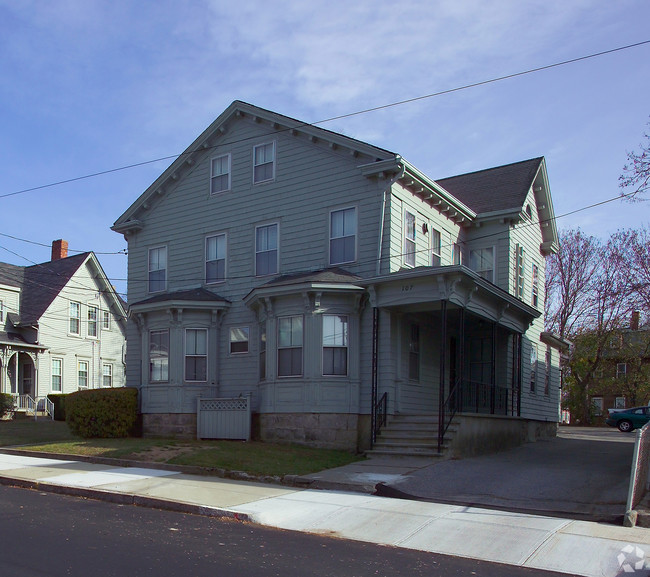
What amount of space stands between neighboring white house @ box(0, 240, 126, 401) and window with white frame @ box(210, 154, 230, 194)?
58.1 ft

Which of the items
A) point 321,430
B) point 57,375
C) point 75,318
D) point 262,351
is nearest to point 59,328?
point 75,318

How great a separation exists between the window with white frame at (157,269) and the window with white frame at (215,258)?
1.91 meters

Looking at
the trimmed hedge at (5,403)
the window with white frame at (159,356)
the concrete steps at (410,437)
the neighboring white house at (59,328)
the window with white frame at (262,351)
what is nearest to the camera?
the concrete steps at (410,437)

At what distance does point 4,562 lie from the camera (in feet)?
22.8

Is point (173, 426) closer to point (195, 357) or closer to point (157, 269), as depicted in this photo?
point (195, 357)

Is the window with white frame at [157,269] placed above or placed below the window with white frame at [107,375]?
above

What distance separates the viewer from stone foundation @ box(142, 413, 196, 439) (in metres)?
20.9

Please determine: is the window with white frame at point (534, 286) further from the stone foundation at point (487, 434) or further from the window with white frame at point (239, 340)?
the window with white frame at point (239, 340)

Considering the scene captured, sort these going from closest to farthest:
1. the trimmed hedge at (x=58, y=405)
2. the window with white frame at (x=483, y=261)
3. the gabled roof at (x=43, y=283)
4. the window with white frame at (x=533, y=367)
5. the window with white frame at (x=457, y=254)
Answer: the window with white frame at (x=457, y=254) → the window with white frame at (x=483, y=261) → the window with white frame at (x=533, y=367) → the trimmed hedge at (x=58, y=405) → the gabled roof at (x=43, y=283)

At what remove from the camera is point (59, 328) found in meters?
37.8

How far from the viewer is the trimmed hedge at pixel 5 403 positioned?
Answer: 32844 mm

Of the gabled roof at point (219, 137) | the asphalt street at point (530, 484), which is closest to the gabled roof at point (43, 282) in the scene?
the gabled roof at point (219, 137)

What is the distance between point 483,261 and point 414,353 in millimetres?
5151

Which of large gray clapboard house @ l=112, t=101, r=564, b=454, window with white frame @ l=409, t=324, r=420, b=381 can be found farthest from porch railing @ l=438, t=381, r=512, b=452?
window with white frame @ l=409, t=324, r=420, b=381
